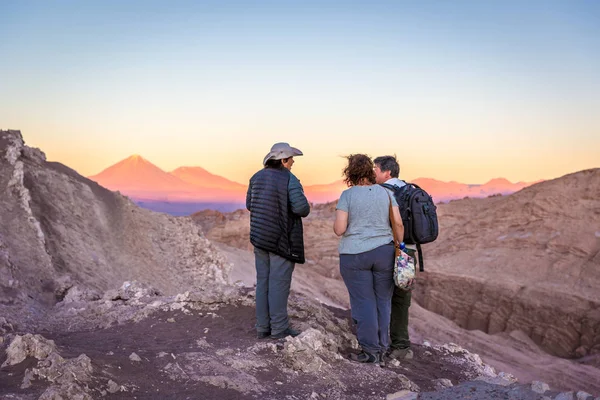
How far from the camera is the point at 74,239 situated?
10.2 meters

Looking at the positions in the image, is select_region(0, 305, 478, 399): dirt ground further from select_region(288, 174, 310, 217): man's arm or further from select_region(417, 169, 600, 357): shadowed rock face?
select_region(417, 169, 600, 357): shadowed rock face

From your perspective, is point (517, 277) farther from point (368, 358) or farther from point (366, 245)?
point (366, 245)

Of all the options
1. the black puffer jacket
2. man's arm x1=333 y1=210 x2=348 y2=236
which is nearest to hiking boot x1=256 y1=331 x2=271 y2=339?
the black puffer jacket

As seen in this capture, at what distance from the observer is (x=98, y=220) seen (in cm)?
1148

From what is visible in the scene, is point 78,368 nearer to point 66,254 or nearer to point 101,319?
point 101,319

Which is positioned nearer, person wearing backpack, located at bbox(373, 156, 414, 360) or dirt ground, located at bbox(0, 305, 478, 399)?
dirt ground, located at bbox(0, 305, 478, 399)

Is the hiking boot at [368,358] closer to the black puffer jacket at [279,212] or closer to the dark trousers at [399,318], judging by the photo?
the dark trousers at [399,318]

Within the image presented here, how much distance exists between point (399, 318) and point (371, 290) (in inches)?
29.8

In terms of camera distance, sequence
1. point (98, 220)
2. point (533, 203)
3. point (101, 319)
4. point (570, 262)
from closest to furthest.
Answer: point (101, 319) < point (98, 220) < point (570, 262) < point (533, 203)

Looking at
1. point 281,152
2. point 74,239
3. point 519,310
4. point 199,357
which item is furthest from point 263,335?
point 519,310

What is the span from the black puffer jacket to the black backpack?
33.5 inches

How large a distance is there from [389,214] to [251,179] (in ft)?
4.32

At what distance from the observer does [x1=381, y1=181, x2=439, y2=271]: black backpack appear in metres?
5.64

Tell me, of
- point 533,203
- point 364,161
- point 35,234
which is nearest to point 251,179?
point 364,161
